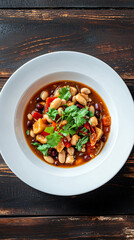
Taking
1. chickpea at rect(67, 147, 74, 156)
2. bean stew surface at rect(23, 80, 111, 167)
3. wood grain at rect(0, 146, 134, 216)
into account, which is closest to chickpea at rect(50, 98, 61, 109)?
bean stew surface at rect(23, 80, 111, 167)

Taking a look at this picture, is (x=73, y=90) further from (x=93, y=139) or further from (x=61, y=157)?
(x=61, y=157)

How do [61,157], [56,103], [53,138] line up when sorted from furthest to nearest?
[61,157]
[56,103]
[53,138]

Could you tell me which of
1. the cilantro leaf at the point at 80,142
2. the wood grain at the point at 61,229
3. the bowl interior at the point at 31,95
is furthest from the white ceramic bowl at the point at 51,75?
the wood grain at the point at 61,229

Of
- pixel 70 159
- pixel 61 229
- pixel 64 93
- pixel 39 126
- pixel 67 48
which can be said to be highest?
pixel 67 48

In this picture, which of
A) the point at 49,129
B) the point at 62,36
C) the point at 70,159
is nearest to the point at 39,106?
the point at 49,129

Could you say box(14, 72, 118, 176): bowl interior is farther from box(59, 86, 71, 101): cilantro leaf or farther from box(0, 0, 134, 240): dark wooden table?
box(0, 0, 134, 240): dark wooden table

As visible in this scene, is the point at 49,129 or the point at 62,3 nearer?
the point at 49,129

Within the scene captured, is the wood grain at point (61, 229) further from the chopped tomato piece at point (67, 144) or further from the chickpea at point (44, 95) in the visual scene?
the chickpea at point (44, 95)
